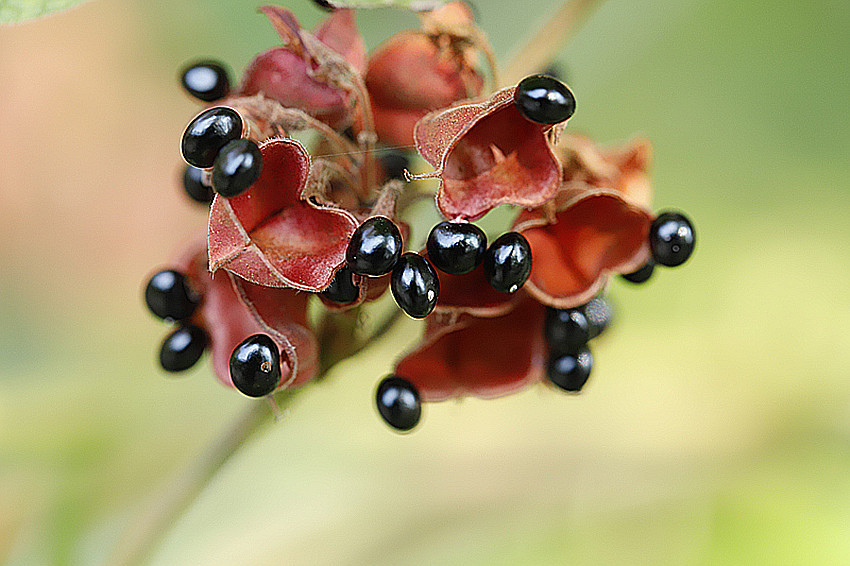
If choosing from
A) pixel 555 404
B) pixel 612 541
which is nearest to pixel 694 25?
pixel 555 404

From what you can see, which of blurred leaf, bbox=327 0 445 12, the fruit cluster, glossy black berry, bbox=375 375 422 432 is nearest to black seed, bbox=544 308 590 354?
the fruit cluster

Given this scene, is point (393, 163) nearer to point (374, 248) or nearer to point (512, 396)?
point (374, 248)

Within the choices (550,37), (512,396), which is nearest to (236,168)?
(550,37)

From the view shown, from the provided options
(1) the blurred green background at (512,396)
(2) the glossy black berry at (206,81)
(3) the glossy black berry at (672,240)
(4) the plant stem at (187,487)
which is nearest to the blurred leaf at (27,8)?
(2) the glossy black berry at (206,81)

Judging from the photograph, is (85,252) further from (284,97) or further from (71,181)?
(284,97)

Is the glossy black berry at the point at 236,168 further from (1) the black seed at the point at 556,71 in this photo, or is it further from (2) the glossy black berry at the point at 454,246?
(1) the black seed at the point at 556,71

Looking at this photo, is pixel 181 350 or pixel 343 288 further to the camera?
pixel 181 350

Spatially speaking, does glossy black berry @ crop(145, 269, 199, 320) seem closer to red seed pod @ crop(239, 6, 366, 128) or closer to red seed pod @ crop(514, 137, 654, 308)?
red seed pod @ crop(239, 6, 366, 128)
